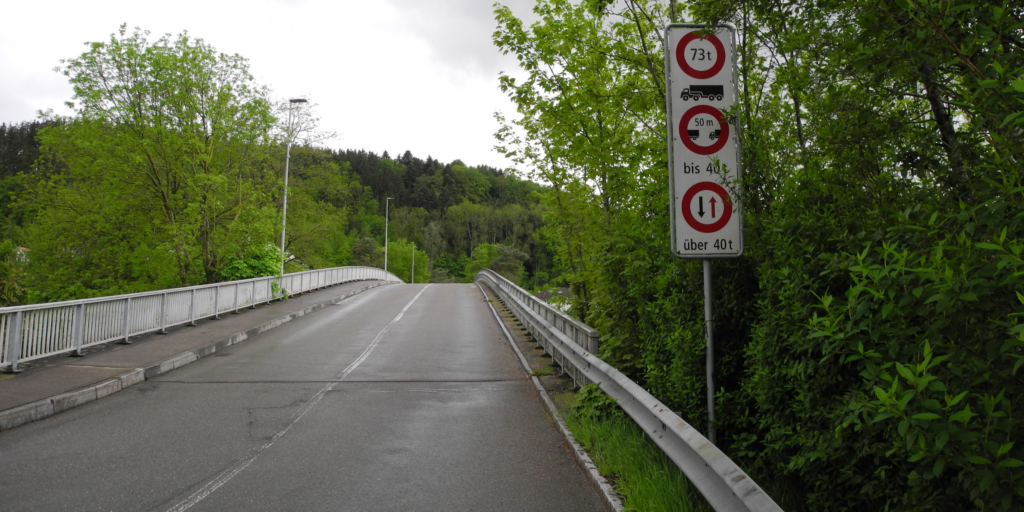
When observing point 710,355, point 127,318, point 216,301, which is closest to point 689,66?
point 710,355

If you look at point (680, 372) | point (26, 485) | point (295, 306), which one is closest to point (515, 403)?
point (680, 372)

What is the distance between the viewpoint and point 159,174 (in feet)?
70.4

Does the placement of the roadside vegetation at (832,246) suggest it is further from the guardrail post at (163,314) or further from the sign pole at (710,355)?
the guardrail post at (163,314)

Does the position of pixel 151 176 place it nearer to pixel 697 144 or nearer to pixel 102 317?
pixel 102 317

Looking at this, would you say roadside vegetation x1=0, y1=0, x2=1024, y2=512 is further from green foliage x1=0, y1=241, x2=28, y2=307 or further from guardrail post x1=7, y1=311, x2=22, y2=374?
green foliage x1=0, y1=241, x2=28, y2=307

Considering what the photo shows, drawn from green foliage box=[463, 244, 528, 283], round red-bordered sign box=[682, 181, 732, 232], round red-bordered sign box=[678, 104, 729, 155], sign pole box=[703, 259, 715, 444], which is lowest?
sign pole box=[703, 259, 715, 444]

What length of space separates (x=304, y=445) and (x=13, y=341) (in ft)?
20.8

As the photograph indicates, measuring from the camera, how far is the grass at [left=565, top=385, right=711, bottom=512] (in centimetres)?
391

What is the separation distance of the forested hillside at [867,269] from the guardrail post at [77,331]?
1028 centimetres

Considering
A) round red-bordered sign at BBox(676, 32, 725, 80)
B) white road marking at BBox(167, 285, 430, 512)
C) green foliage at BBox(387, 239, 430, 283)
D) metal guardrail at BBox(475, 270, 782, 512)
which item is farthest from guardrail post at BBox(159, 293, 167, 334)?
green foliage at BBox(387, 239, 430, 283)

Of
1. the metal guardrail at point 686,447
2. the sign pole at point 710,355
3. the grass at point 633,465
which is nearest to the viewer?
the metal guardrail at point 686,447

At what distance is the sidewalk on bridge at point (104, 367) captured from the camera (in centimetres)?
746

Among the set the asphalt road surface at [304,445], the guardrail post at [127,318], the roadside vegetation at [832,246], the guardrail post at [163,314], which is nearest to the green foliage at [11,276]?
the guardrail post at [163,314]

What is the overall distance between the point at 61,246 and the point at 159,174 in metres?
4.53
